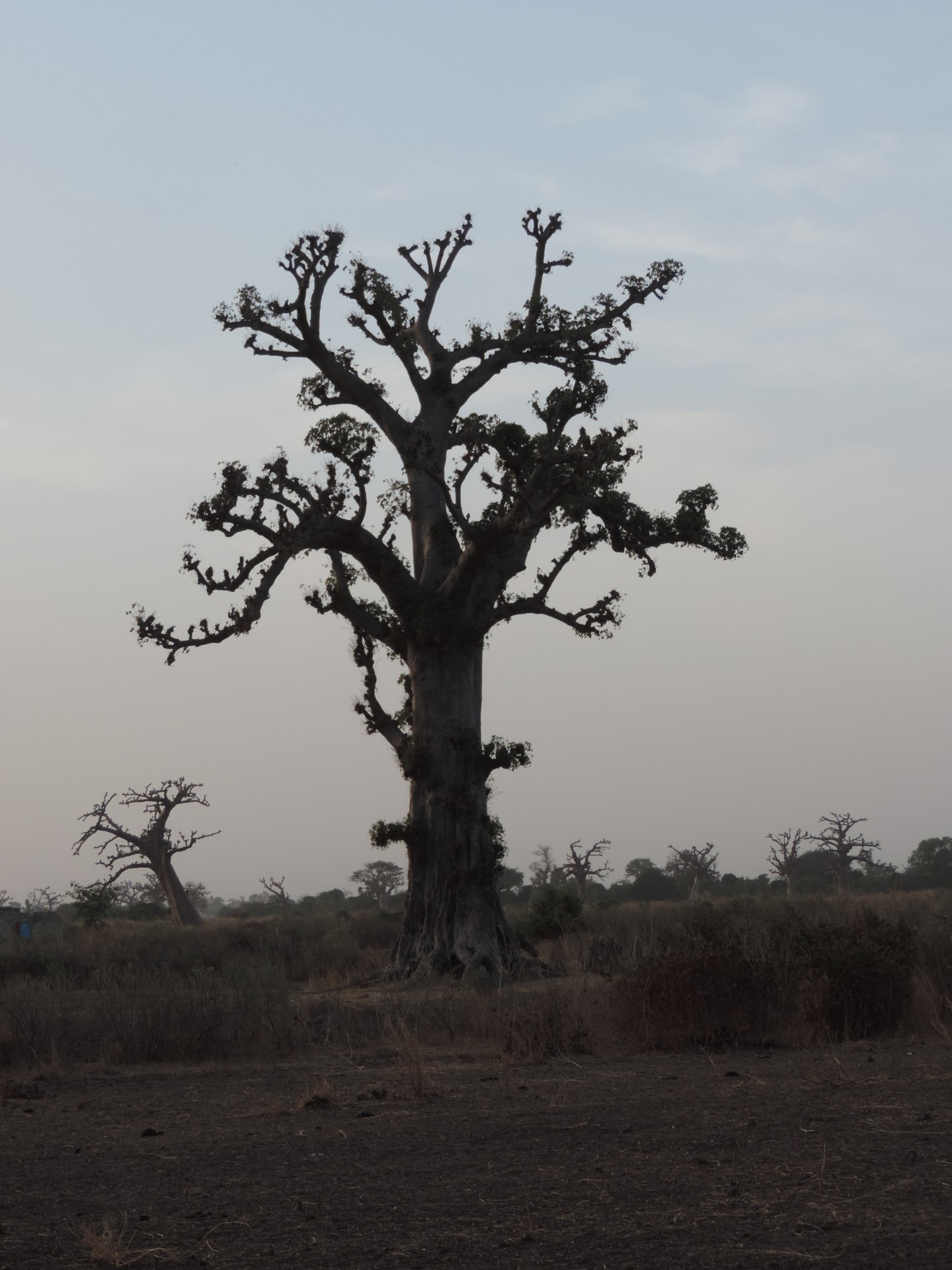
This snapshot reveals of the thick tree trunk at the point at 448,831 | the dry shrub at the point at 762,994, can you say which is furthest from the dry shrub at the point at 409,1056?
the thick tree trunk at the point at 448,831

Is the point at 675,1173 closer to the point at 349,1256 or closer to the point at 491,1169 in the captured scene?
the point at 491,1169

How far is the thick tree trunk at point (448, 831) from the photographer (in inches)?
726

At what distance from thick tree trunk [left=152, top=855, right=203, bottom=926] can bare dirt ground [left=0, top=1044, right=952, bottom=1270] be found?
26.6 meters

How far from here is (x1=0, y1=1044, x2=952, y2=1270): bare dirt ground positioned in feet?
16.0

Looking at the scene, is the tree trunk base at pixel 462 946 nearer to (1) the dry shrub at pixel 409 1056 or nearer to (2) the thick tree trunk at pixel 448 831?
(2) the thick tree trunk at pixel 448 831

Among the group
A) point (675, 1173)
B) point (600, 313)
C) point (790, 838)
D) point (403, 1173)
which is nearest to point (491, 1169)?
point (403, 1173)

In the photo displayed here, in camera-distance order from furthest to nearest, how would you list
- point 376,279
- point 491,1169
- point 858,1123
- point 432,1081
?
point 376,279
point 432,1081
point 858,1123
point 491,1169

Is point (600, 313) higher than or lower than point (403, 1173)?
higher

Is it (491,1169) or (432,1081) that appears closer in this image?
(491,1169)

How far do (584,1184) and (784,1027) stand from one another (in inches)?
218

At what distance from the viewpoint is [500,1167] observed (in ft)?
20.4

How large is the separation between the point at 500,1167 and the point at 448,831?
41.2 feet

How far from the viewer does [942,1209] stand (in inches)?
205

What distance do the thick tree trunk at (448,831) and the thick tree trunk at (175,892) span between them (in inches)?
700
